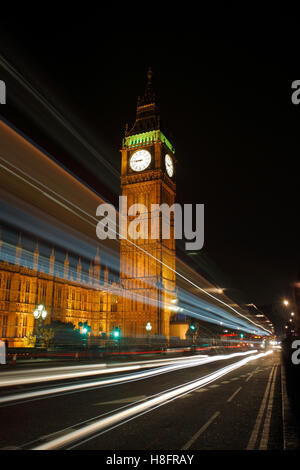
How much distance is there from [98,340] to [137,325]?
55.1ft

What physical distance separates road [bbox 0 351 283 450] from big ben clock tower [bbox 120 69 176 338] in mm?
54289

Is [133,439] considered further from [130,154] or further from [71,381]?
[130,154]

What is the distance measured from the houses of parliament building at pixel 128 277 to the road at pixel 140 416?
52.2m

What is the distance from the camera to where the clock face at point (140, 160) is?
256ft

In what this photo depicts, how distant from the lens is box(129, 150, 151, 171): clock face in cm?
7788

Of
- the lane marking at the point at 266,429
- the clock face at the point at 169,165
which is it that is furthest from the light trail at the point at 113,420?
Result: the clock face at the point at 169,165

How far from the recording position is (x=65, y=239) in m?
67.1

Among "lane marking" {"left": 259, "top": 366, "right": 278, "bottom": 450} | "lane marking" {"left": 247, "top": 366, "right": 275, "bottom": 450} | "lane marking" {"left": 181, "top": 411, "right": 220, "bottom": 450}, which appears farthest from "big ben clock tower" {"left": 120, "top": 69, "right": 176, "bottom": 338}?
"lane marking" {"left": 181, "top": 411, "right": 220, "bottom": 450}

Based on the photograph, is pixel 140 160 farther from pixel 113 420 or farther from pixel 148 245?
pixel 113 420

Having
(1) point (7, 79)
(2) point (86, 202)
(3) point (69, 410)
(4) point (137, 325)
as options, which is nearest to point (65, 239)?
(2) point (86, 202)

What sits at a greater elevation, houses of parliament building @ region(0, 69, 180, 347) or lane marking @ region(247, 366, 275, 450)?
houses of parliament building @ region(0, 69, 180, 347)

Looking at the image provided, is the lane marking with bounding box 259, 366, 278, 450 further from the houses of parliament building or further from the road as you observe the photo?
the houses of parliament building

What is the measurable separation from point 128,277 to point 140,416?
216ft

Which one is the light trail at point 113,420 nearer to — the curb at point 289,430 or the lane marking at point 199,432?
the lane marking at point 199,432
